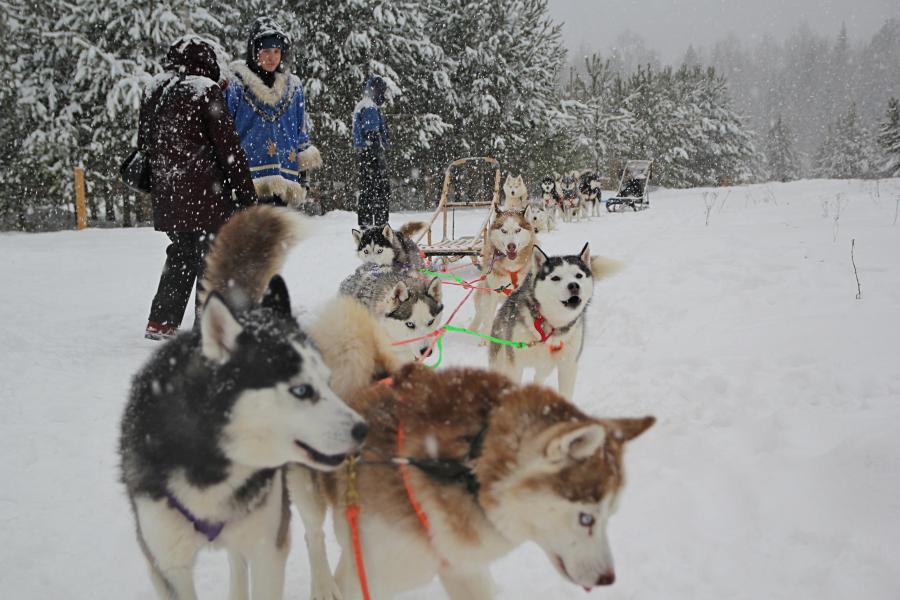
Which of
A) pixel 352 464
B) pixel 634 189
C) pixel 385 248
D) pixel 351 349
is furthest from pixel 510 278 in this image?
pixel 634 189

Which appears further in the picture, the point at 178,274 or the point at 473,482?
the point at 178,274

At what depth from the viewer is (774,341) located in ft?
12.0

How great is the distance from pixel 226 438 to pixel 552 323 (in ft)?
8.01

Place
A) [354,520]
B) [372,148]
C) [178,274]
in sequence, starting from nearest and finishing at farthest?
1. [354,520]
2. [178,274]
3. [372,148]

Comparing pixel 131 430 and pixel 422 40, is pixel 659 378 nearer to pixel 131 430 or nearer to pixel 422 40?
pixel 131 430

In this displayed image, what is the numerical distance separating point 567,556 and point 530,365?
2214 millimetres

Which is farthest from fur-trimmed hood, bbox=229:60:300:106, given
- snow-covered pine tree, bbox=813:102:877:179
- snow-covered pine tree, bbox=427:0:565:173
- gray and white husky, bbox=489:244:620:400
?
snow-covered pine tree, bbox=813:102:877:179

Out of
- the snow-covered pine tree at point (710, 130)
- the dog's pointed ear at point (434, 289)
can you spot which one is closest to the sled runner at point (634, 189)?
the snow-covered pine tree at point (710, 130)

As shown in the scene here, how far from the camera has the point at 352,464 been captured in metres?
1.58

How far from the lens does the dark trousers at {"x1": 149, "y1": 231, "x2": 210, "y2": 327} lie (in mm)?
3857

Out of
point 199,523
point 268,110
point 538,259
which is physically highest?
point 268,110

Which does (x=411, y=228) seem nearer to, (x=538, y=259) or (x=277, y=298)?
(x=538, y=259)

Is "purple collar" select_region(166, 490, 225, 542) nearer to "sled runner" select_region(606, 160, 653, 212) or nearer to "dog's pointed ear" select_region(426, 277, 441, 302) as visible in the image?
"dog's pointed ear" select_region(426, 277, 441, 302)

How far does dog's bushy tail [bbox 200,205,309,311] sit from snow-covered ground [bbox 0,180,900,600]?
43.0 inches
